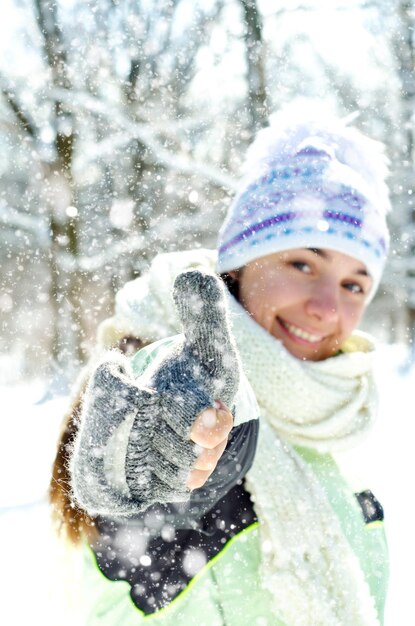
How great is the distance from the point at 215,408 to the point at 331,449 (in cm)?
82

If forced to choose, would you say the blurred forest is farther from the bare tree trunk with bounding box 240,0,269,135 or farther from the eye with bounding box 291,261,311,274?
the eye with bounding box 291,261,311,274

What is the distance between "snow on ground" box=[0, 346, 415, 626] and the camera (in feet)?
6.59

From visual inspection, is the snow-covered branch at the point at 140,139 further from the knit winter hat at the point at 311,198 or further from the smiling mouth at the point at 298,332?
the smiling mouth at the point at 298,332

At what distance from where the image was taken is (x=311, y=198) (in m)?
1.38

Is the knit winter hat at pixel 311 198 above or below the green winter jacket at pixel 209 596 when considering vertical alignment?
above

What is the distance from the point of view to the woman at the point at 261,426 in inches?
25.6

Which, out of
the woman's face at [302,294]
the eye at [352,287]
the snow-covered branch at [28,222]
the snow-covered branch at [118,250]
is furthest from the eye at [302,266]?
the snow-covered branch at [28,222]

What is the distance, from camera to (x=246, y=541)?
1.16m

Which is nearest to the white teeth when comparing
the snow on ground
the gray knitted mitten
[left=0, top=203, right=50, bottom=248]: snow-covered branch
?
the snow on ground

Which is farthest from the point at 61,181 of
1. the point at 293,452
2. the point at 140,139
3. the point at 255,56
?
Result: the point at 293,452

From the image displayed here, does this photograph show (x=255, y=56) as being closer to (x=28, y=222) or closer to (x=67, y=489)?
(x=28, y=222)

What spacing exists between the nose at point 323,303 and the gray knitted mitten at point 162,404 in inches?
26.0

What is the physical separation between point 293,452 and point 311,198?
0.61m

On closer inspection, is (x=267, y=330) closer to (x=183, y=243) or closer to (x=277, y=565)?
(x=277, y=565)
